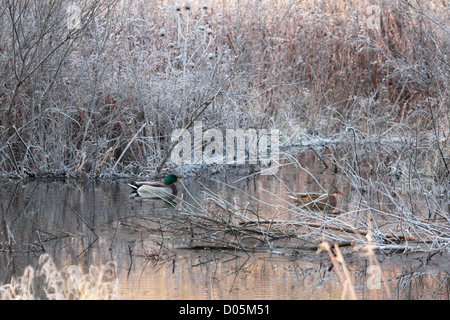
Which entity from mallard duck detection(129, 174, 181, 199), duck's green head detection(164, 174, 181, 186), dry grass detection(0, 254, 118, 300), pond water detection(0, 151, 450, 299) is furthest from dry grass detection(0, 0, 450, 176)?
dry grass detection(0, 254, 118, 300)

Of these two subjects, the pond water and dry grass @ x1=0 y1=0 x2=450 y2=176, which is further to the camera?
dry grass @ x1=0 y1=0 x2=450 y2=176

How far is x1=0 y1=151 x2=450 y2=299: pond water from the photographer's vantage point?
4.31 metres

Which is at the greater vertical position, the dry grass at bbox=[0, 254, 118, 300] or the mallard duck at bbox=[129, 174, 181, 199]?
the mallard duck at bbox=[129, 174, 181, 199]

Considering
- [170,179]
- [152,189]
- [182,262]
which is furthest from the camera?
[170,179]

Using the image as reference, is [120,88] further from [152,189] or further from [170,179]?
[152,189]

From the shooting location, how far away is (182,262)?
16.4ft

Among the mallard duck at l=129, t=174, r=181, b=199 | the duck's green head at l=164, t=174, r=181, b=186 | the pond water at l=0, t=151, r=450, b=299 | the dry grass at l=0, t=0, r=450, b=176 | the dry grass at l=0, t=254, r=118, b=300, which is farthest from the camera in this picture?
the duck's green head at l=164, t=174, r=181, b=186

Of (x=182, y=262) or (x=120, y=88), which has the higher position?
(x=120, y=88)

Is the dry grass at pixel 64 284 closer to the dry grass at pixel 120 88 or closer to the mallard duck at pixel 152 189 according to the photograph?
the mallard duck at pixel 152 189

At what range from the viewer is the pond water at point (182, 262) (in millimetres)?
4312

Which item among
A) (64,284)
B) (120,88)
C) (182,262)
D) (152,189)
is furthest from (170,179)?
(64,284)

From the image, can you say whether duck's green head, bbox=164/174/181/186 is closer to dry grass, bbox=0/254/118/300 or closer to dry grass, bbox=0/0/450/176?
dry grass, bbox=0/0/450/176

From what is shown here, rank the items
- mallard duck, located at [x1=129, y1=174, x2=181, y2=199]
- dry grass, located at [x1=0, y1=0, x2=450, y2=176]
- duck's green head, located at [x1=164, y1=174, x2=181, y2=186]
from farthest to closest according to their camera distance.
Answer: duck's green head, located at [x1=164, y1=174, x2=181, y2=186]
dry grass, located at [x1=0, y1=0, x2=450, y2=176]
mallard duck, located at [x1=129, y1=174, x2=181, y2=199]
